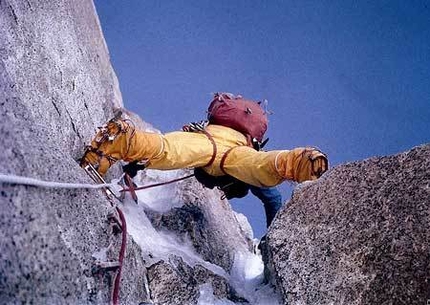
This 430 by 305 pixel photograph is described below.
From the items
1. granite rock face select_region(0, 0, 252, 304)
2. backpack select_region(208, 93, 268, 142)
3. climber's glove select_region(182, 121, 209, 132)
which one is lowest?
granite rock face select_region(0, 0, 252, 304)

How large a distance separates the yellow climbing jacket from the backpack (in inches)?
6.9

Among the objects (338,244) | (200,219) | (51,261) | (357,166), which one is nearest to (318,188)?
(357,166)

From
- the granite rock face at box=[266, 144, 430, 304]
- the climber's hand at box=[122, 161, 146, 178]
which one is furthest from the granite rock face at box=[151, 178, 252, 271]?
the granite rock face at box=[266, 144, 430, 304]

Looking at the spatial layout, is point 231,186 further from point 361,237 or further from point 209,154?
point 361,237

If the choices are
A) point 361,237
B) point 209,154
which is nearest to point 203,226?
point 209,154

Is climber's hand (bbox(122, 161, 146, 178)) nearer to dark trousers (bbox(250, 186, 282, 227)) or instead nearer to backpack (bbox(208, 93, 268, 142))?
backpack (bbox(208, 93, 268, 142))

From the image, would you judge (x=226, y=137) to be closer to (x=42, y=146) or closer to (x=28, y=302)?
(x=42, y=146)

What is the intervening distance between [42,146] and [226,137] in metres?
3.32

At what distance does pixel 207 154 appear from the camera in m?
5.04

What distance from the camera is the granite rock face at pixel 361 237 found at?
95.0 inches

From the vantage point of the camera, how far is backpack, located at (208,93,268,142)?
5637 mm

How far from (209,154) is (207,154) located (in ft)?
0.09

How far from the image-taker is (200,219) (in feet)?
18.6

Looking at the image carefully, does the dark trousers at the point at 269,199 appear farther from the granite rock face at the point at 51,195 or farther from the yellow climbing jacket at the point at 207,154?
the granite rock face at the point at 51,195
